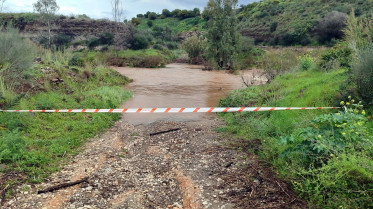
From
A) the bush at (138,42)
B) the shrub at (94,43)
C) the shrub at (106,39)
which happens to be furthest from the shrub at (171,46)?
the shrub at (94,43)

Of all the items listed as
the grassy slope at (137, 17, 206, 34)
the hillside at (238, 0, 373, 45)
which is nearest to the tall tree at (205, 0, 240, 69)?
the hillside at (238, 0, 373, 45)

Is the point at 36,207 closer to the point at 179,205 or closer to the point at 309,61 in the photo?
the point at 179,205

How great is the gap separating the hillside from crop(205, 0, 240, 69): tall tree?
13721 millimetres

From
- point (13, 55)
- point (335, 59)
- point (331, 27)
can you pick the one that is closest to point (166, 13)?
point (331, 27)

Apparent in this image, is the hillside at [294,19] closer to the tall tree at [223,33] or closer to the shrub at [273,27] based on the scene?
the shrub at [273,27]

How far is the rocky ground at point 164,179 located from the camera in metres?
3.46

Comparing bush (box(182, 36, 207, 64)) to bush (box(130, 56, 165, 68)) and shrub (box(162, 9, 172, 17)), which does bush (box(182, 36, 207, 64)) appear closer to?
bush (box(130, 56, 165, 68))

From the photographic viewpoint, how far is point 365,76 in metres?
4.94

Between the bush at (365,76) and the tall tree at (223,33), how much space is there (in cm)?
1999

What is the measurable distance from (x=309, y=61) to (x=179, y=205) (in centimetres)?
1114

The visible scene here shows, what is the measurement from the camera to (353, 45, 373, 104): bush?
489cm

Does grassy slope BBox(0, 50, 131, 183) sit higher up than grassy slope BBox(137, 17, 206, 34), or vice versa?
grassy slope BBox(137, 17, 206, 34)

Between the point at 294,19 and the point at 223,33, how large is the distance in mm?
22357

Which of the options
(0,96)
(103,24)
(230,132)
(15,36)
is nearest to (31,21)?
(103,24)
